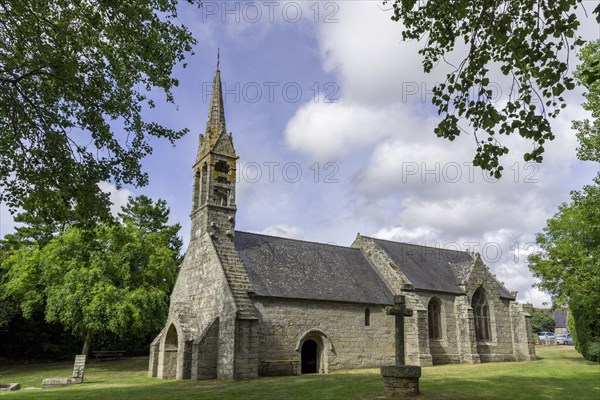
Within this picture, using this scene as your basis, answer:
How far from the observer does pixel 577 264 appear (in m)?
24.1

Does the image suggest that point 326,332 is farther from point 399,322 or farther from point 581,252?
point 581,252

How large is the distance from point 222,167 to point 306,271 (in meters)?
7.36

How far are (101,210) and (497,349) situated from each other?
27395 millimetres

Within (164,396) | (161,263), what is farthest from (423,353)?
(161,263)

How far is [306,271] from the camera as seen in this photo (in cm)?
2402

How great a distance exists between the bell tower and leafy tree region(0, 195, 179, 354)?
16.6 feet

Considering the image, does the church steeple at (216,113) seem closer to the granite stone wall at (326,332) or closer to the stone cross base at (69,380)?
the granite stone wall at (326,332)

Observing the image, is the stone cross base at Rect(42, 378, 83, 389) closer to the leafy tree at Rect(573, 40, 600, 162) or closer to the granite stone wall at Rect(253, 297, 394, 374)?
the granite stone wall at Rect(253, 297, 394, 374)

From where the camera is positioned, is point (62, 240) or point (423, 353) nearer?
point (423, 353)

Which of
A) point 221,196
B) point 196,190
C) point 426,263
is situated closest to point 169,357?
point 221,196

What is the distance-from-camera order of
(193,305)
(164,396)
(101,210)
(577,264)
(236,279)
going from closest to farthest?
(101,210), (164,396), (236,279), (193,305), (577,264)

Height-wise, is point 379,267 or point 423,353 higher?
point 379,267

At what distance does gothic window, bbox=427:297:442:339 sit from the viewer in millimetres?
26875

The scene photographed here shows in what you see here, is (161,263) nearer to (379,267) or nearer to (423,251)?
(379,267)
